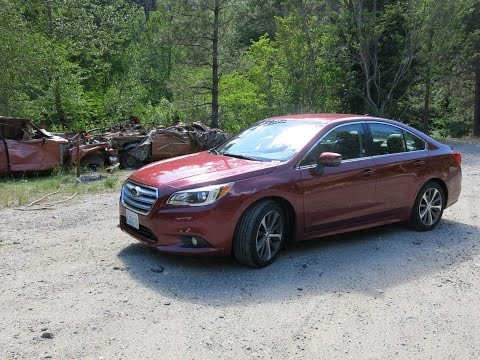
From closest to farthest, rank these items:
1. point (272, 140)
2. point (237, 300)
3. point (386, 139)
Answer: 1. point (237, 300)
2. point (272, 140)
3. point (386, 139)

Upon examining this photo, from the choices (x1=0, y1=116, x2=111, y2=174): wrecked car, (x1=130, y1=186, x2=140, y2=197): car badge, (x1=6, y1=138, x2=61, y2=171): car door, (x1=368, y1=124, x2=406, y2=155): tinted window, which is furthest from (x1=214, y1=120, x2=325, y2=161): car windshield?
(x1=6, y1=138, x2=61, y2=171): car door

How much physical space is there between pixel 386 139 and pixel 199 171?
2.77 meters

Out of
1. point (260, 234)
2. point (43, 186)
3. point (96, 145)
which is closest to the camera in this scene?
point (260, 234)

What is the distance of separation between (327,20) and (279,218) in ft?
63.4

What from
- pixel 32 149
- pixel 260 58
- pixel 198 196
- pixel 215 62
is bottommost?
pixel 32 149

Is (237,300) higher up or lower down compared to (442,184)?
lower down

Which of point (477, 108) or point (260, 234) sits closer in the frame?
point (260, 234)

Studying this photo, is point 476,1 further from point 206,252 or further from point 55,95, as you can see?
point 206,252

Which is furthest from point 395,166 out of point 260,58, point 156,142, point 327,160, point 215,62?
point 260,58

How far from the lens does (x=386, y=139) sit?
692 cm

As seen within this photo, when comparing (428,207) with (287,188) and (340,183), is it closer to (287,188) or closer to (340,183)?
(340,183)

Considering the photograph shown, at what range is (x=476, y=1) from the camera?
998 inches

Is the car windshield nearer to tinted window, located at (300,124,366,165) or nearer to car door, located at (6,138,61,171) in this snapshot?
tinted window, located at (300,124,366,165)

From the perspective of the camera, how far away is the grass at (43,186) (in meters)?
9.05
